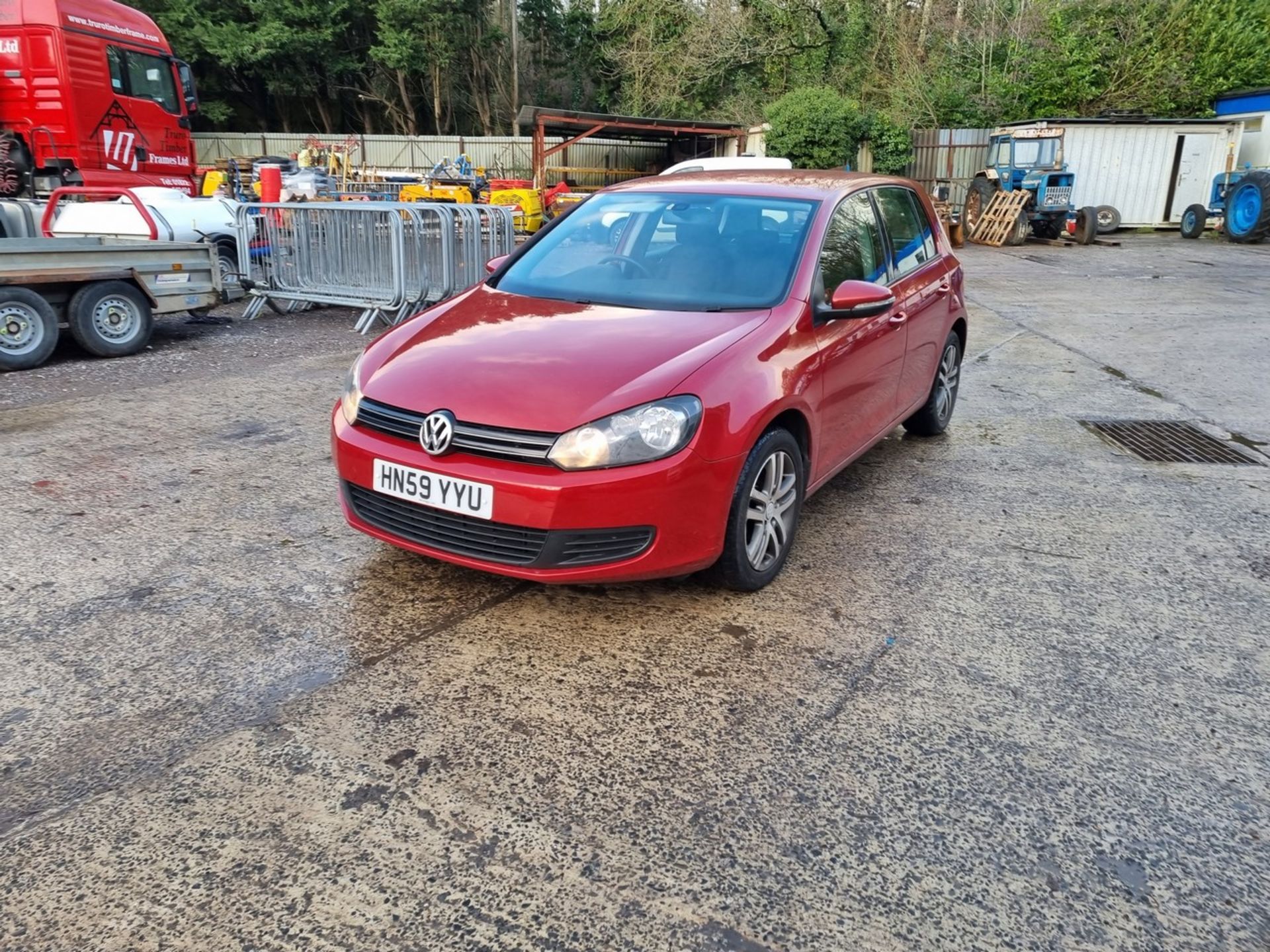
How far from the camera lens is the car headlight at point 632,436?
3139mm

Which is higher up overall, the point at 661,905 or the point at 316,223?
the point at 316,223

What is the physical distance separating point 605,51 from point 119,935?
35245 mm

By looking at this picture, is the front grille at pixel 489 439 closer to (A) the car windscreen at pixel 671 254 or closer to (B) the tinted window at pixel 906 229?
(A) the car windscreen at pixel 671 254

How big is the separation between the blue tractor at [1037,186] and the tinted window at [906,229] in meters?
17.3

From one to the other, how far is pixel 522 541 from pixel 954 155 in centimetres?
2559

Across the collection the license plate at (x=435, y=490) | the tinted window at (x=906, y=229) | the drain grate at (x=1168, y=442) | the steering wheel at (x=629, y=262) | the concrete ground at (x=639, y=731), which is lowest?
the concrete ground at (x=639, y=731)

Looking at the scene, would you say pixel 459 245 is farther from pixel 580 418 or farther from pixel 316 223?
pixel 580 418

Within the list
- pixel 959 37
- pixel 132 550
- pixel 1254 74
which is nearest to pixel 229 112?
pixel 959 37

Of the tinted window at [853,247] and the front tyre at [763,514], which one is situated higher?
the tinted window at [853,247]

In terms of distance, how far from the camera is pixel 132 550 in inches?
161

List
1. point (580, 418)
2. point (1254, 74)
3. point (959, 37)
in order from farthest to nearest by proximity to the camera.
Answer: point (959, 37)
point (1254, 74)
point (580, 418)

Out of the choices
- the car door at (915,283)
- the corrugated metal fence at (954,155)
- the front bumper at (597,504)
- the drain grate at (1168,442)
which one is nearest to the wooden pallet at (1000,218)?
the corrugated metal fence at (954,155)

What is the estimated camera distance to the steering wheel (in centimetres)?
425

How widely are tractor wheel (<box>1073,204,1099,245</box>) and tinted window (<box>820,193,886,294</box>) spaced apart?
19.1 meters
